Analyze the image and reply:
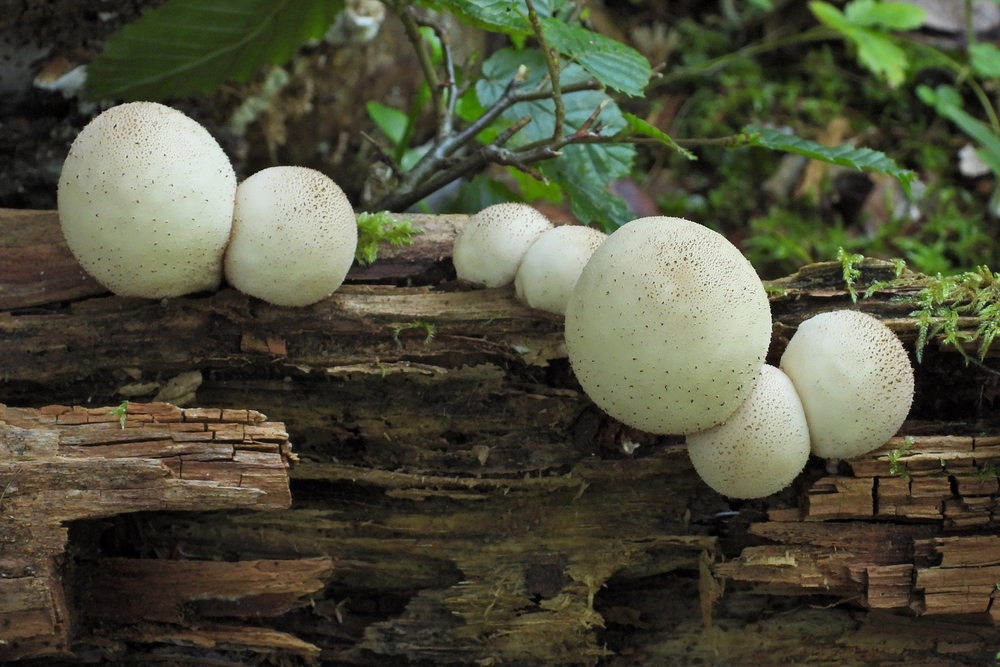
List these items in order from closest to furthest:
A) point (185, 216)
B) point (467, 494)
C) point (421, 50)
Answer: point (185, 216) → point (467, 494) → point (421, 50)

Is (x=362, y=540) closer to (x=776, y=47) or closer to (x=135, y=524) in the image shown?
(x=135, y=524)

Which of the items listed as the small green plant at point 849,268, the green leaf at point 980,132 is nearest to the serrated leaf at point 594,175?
the small green plant at point 849,268

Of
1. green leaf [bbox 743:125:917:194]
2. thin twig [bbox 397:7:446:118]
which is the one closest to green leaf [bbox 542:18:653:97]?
green leaf [bbox 743:125:917:194]

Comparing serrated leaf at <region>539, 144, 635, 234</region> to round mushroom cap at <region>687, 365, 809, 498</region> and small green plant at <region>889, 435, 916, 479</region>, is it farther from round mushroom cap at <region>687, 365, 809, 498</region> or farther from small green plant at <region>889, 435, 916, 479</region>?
small green plant at <region>889, 435, 916, 479</region>

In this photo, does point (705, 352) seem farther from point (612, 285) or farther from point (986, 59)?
point (986, 59)

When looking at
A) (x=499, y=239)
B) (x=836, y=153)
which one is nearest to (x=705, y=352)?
(x=499, y=239)

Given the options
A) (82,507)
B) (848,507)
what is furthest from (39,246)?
(848,507)
